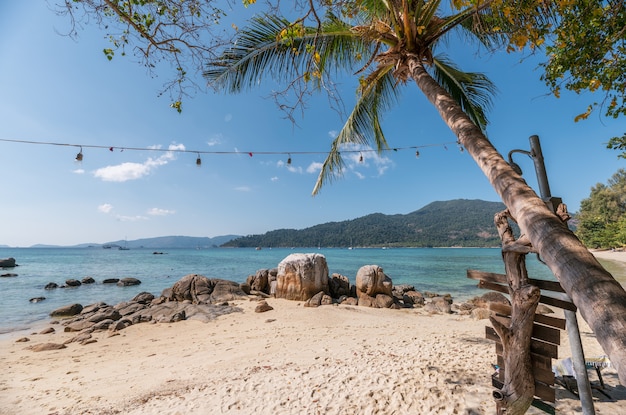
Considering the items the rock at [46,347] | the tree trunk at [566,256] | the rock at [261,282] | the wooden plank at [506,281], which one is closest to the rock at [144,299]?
the rock at [261,282]

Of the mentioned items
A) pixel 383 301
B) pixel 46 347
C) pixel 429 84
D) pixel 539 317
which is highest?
pixel 429 84

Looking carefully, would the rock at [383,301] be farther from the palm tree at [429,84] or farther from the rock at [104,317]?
the rock at [104,317]

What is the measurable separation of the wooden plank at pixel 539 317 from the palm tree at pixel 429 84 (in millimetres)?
1119

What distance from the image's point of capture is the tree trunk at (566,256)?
1.18 metres

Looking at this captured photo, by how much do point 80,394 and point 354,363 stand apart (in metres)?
4.82

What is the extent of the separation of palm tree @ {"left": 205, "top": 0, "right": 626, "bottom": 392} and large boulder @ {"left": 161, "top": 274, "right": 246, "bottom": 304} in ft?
30.0

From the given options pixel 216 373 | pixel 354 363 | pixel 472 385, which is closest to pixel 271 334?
pixel 216 373

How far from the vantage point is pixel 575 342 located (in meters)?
2.85

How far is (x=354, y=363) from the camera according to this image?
5.31 meters

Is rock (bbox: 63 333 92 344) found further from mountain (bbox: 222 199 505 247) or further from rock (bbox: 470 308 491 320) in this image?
mountain (bbox: 222 199 505 247)

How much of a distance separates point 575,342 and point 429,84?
3148mm

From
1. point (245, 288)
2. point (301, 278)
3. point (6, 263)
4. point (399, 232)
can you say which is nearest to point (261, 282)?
point (245, 288)

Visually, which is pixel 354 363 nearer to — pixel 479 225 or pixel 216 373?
pixel 216 373

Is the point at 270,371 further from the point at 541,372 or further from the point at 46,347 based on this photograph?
the point at 46,347
